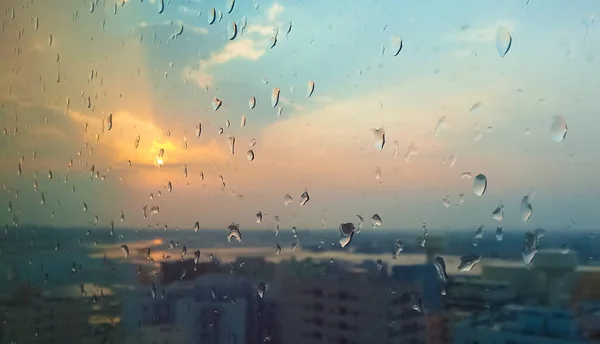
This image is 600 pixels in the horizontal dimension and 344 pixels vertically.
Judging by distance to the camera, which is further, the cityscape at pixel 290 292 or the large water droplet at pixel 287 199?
the large water droplet at pixel 287 199

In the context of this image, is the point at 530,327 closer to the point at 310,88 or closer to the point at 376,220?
the point at 376,220

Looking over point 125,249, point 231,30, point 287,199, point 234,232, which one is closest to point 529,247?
point 287,199

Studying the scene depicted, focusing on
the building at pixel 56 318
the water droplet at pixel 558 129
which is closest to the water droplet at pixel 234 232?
the building at pixel 56 318

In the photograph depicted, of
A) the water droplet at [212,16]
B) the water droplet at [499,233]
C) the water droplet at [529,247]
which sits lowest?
the water droplet at [529,247]

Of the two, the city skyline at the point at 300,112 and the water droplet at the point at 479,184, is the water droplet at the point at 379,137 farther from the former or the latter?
the water droplet at the point at 479,184

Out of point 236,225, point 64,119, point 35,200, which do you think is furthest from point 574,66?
point 35,200

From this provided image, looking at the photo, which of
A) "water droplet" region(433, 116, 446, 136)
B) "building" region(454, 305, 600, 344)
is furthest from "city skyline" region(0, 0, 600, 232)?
"building" region(454, 305, 600, 344)

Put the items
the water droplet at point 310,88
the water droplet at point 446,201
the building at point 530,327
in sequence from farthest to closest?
the water droplet at point 310,88, the water droplet at point 446,201, the building at point 530,327
